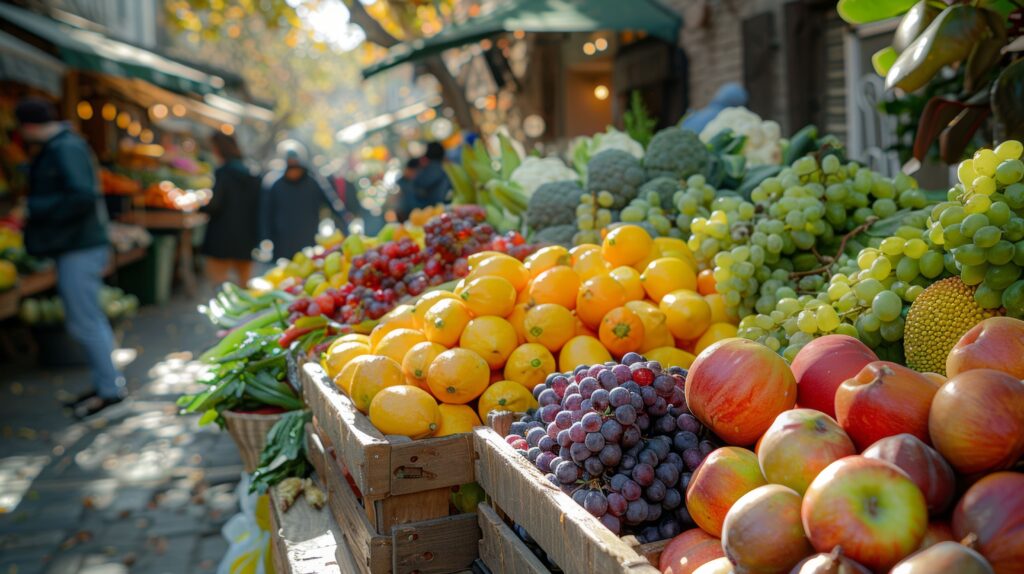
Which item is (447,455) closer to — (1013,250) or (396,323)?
(396,323)

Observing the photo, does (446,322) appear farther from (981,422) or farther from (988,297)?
(981,422)

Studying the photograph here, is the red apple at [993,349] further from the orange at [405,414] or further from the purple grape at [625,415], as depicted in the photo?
the orange at [405,414]

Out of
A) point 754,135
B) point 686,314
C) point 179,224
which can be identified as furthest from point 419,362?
point 179,224

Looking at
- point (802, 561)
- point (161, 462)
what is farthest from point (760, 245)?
point (161, 462)

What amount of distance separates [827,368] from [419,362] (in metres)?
1.09

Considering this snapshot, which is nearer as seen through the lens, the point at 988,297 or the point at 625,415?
the point at 625,415

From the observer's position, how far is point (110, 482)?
4.75 m

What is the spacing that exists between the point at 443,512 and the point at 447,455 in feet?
0.51

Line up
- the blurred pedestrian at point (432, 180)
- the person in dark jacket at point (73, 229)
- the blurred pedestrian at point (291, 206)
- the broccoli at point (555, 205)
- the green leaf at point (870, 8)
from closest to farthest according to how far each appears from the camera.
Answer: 1. the green leaf at point (870, 8)
2. the broccoli at point (555, 205)
3. the person in dark jacket at point (73, 229)
4. the blurred pedestrian at point (291, 206)
5. the blurred pedestrian at point (432, 180)

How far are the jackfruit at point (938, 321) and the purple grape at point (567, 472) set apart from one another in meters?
0.80

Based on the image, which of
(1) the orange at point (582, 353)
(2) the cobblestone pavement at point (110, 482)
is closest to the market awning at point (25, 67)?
(2) the cobblestone pavement at point (110, 482)

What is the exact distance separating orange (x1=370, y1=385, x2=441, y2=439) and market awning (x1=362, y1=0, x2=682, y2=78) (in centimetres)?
618

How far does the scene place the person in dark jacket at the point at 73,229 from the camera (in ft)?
19.0

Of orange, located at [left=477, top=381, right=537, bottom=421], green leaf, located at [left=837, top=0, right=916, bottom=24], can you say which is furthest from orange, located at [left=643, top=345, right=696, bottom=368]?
green leaf, located at [left=837, top=0, right=916, bottom=24]
